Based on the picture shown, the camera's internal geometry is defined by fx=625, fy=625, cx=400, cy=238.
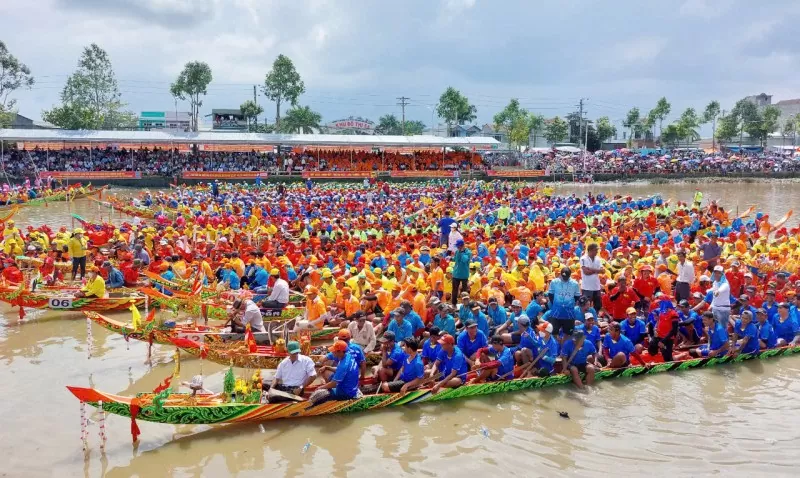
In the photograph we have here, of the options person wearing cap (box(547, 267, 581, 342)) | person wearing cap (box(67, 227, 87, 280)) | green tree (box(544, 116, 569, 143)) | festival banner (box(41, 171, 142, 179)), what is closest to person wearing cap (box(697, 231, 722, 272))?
person wearing cap (box(547, 267, 581, 342))

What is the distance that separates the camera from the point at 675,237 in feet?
55.7

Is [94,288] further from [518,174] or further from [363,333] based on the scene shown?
[518,174]

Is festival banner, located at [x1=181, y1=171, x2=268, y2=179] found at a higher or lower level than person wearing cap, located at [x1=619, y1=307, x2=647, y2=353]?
higher

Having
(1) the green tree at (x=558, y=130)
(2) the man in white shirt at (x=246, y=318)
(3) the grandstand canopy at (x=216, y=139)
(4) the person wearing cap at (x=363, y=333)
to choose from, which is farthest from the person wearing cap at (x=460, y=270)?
(1) the green tree at (x=558, y=130)

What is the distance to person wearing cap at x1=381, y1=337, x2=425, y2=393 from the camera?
27.0 feet

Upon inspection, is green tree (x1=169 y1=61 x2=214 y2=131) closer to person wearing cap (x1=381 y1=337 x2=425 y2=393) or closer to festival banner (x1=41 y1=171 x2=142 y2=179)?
festival banner (x1=41 y1=171 x2=142 y2=179)

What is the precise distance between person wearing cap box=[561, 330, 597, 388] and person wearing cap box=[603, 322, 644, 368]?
17.4 inches

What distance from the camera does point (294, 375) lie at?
782 centimetres

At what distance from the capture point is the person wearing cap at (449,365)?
8.34 meters

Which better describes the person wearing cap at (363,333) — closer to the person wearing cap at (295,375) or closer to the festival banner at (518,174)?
the person wearing cap at (295,375)

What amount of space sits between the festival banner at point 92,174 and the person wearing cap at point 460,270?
32668mm

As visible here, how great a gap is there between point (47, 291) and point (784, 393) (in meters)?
12.9

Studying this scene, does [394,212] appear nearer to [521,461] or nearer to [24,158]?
[521,461]

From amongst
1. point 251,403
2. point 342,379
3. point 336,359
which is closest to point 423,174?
point 336,359
